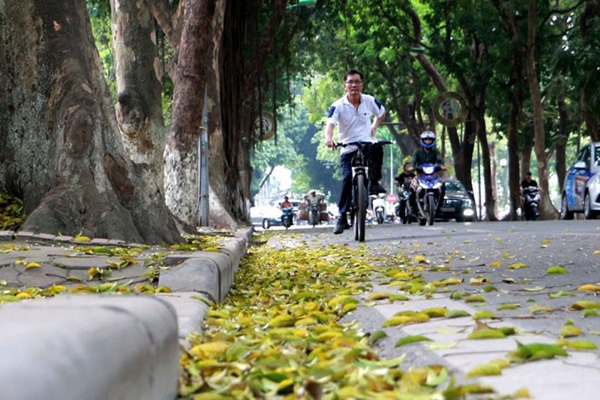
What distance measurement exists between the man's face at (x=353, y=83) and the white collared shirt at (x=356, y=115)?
0.43 feet

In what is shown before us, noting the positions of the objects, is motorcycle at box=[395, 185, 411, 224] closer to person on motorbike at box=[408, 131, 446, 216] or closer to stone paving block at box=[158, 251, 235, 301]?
person on motorbike at box=[408, 131, 446, 216]

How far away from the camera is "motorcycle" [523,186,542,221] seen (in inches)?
1161

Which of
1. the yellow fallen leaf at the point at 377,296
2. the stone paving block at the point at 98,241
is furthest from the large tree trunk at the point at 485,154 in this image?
the yellow fallen leaf at the point at 377,296

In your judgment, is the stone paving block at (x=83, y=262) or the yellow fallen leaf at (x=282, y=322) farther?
the stone paving block at (x=83, y=262)

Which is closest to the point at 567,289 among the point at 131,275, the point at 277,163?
the point at 131,275

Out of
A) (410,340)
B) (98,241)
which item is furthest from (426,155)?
(410,340)

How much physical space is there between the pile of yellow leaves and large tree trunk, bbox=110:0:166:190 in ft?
19.1

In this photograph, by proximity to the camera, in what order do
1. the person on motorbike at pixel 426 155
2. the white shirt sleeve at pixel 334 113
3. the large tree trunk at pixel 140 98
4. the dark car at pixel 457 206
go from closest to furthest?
the large tree trunk at pixel 140 98 < the white shirt sleeve at pixel 334 113 < the person on motorbike at pixel 426 155 < the dark car at pixel 457 206

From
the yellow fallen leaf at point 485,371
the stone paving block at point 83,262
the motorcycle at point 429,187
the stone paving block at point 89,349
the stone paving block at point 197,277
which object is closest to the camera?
the stone paving block at point 89,349

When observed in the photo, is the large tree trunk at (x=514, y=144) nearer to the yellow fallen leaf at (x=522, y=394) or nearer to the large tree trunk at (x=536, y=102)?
the large tree trunk at (x=536, y=102)

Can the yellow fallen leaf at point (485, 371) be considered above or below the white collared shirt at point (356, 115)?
below

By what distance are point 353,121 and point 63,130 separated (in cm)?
462

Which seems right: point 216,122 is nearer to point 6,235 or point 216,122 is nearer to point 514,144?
point 6,235

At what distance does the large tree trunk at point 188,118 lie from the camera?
13940mm
